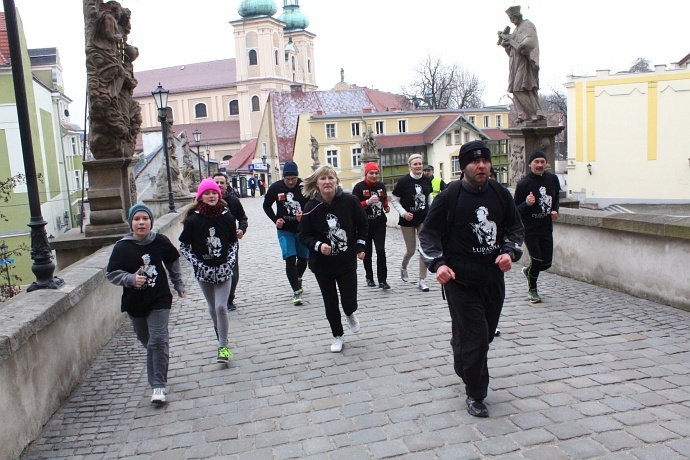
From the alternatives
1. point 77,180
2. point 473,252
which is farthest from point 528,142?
point 77,180

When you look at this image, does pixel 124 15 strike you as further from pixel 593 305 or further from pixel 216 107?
pixel 216 107

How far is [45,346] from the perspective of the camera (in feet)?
16.4

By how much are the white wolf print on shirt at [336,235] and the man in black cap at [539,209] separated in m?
2.57

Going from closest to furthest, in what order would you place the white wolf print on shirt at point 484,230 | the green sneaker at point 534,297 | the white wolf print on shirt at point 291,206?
1. the white wolf print on shirt at point 484,230
2. the green sneaker at point 534,297
3. the white wolf print on shirt at point 291,206

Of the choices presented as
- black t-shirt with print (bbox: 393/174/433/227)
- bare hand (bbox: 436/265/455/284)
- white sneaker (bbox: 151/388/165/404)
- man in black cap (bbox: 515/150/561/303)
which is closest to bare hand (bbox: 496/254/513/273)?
bare hand (bbox: 436/265/455/284)

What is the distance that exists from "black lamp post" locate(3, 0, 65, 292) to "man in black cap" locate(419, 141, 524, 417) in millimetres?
3396

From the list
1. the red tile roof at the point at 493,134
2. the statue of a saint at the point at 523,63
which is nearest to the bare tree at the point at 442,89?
the red tile roof at the point at 493,134

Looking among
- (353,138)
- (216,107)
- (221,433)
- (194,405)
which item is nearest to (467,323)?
(221,433)

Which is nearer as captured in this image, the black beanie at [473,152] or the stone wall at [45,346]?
the stone wall at [45,346]

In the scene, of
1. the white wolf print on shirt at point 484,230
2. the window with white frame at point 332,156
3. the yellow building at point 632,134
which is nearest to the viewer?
the white wolf print on shirt at point 484,230

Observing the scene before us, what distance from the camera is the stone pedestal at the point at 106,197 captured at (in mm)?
9516

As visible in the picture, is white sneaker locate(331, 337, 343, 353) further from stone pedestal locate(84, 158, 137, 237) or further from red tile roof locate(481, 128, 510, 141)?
red tile roof locate(481, 128, 510, 141)

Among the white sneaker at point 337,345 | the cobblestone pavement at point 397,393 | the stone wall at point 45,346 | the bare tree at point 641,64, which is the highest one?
the bare tree at point 641,64

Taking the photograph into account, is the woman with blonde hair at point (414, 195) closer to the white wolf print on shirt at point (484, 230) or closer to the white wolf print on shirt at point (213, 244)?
the white wolf print on shirt at point (213, 244)
